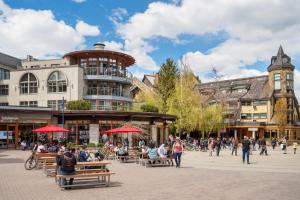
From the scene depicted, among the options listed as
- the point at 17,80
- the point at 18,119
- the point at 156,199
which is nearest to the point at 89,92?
the point at 17,80

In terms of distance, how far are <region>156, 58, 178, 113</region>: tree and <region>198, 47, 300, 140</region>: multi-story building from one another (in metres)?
6.82

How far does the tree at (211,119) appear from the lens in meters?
52.4

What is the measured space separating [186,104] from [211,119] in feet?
20.8

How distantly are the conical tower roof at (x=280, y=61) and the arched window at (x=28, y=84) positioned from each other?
4095 centimetres

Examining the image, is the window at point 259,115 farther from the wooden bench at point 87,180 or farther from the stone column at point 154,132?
the wooden bench at point 87,180

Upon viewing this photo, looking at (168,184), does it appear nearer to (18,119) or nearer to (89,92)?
(18,119)

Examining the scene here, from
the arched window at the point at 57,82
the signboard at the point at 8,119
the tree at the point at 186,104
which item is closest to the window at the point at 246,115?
the tree at the point at 186,104

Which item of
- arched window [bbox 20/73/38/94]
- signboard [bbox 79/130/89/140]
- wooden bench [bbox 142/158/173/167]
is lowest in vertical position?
wooden bench [bbox 142/158/173/167]

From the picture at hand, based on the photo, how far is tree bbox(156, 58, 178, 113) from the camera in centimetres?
5984

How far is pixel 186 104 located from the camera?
164 ft

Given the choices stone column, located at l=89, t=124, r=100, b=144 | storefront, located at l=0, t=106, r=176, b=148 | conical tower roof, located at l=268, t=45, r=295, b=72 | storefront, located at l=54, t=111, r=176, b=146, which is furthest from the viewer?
conical tower roof, located at l=268, t=45, r=295, b=72

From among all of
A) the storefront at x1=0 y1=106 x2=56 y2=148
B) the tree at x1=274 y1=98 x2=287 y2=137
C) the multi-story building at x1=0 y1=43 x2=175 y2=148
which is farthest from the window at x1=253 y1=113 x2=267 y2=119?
the storefront at x1=0 y1=106 x2=56 y2=148

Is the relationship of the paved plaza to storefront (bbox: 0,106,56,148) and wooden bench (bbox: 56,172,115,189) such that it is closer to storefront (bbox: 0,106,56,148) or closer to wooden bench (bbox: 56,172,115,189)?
wooden bench (bbox: 56,172,115,189)

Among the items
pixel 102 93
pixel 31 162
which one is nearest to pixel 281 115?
pixel 102 93
